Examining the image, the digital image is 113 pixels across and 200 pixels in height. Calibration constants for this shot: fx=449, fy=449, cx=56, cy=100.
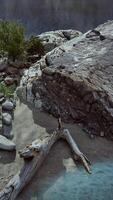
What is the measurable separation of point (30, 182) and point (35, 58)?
11.6 ft

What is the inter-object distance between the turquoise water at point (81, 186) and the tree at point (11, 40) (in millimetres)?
3230

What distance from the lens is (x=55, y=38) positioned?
919 cm

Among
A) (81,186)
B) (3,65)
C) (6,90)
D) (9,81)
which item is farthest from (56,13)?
(81,186)

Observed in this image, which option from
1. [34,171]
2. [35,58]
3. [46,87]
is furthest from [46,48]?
[34,171]

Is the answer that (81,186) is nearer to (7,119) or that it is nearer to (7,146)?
(7,146)

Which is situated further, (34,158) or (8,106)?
(8,106)

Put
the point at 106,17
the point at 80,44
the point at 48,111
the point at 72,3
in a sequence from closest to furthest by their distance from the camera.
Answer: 1. the point at 48,111
2. the point at 80,44
3. the point at 106,17
4. the point at 72,3

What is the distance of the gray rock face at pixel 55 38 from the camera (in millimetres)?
8820

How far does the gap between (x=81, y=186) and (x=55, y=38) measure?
455 centimetres

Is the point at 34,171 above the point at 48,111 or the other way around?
the other way around

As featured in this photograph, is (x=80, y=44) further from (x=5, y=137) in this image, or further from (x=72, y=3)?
(x=72, y=3)

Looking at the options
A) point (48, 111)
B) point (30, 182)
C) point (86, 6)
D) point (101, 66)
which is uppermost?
point (86, 6)

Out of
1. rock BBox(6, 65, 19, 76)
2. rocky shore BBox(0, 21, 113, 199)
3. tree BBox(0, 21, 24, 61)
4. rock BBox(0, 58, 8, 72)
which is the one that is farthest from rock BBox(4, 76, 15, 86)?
tree BBox(0, 21, 24, 61)

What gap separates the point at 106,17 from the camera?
1182cm
